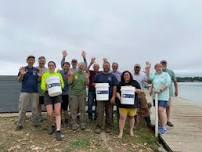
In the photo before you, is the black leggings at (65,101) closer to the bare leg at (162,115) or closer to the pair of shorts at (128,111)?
the pair of shorts at (128,111)

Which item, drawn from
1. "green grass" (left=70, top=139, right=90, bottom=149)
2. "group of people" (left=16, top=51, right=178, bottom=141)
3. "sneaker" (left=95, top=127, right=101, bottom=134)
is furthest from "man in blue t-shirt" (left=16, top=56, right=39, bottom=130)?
"sneaker" (left=95, top=127, right=101, bottom=134)

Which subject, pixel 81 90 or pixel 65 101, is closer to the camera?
pixel 81 90

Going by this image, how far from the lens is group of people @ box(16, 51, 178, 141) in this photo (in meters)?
10.1

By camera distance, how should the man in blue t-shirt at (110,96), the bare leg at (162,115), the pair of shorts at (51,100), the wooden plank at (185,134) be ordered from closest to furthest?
the wooden plank at (185,134), the pair of shorts at (51,100), the man in blue t-shirt at (110,96), the bare leg at (162,115)

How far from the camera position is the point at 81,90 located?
10.6m

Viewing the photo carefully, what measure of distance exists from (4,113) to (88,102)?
354cm

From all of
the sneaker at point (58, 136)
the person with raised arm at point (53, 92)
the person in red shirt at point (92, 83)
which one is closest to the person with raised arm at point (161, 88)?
the person in red shirt at point (92, 83)

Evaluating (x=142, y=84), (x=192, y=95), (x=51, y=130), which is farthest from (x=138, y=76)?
(x=192, y=95)

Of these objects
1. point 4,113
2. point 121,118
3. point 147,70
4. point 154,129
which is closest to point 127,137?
point 121,118

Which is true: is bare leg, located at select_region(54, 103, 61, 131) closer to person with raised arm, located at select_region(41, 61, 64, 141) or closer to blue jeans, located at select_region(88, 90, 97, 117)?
person with raised arm, located at select_region(41, 61, 64, 141)

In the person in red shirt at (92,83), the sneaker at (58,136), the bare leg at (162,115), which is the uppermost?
the person in red shirt at (92,83)

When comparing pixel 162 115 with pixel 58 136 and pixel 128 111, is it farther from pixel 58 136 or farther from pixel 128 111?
pixel 58 136

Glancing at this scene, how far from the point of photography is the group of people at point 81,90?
10102 millimetres

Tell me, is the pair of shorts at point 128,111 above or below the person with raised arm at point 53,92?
below
